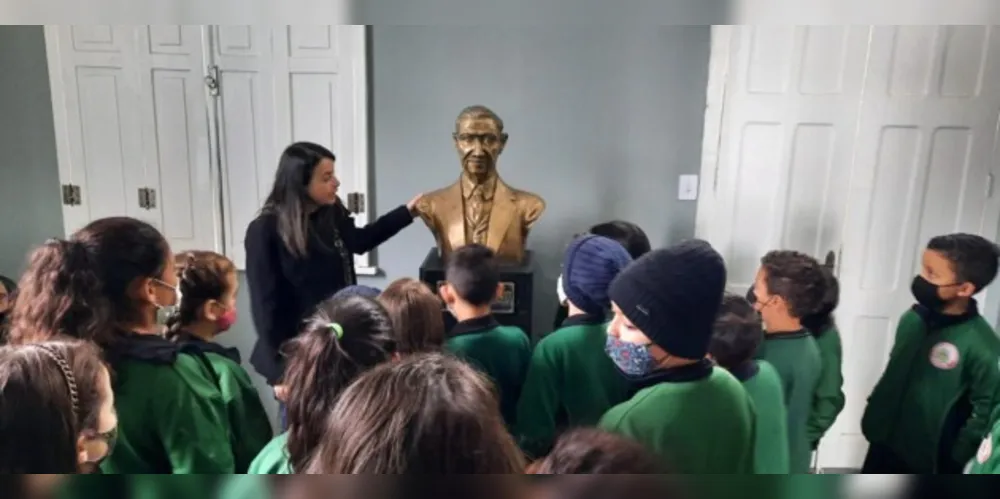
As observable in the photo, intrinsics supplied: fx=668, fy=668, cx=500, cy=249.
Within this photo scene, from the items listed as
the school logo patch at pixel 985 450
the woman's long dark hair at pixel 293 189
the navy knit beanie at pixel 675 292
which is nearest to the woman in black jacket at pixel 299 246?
the woman's long dark hair at pixel 293 189

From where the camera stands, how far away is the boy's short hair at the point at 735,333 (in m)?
0.58

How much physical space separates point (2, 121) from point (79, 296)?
0.50ft

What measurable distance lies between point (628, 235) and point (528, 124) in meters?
0.14

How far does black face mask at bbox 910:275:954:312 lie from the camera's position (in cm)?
58

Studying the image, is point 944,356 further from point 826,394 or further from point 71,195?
point 71,195

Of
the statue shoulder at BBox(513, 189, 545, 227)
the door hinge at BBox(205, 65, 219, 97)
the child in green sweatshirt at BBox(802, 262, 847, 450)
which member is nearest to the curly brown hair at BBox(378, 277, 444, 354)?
the statue shoulder at BBox(513, 189, 545, 227)

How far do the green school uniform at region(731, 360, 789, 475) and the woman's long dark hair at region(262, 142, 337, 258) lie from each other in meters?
0.41

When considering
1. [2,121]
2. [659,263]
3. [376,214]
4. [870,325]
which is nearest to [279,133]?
[376,214]

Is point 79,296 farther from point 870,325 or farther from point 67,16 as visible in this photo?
point 870,325

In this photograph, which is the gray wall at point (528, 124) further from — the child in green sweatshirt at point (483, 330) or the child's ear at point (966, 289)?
the child's ear at point (966, 289)

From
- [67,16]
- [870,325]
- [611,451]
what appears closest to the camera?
[67,16]

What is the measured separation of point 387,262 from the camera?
641 millimetres

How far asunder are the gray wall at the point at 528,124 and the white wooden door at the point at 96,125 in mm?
12

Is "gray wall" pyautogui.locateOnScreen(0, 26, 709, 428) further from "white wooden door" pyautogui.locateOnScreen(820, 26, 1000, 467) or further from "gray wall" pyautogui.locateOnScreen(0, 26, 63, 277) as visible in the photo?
"white wooden door" pyautogui.locateOnScreen(820, 26, 1000, 467)
